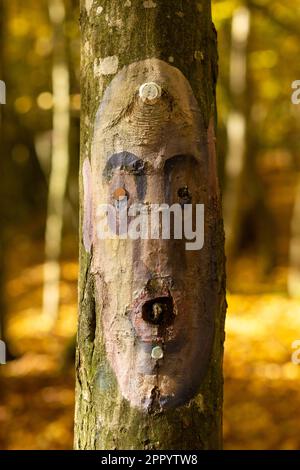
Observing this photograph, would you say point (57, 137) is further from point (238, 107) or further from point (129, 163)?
point (129, 163)

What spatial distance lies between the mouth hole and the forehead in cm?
37

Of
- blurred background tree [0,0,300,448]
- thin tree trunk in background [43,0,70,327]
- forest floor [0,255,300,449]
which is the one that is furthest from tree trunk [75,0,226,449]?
thin tree trunk in background [43,0,70,327]

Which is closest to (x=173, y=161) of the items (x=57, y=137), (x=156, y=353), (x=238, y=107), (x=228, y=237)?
(x=156, y=353)

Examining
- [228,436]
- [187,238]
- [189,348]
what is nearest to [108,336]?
[189,348]

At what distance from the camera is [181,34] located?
5.15 feet

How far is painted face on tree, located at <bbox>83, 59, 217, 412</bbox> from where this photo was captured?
1564 millimetres

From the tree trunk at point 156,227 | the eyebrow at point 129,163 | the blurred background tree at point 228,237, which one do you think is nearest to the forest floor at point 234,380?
the blurred background tree at point 228,237

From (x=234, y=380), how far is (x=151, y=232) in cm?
484

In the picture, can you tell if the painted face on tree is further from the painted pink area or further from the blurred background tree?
the blurred background tree

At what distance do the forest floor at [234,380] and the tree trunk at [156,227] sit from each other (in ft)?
11.3

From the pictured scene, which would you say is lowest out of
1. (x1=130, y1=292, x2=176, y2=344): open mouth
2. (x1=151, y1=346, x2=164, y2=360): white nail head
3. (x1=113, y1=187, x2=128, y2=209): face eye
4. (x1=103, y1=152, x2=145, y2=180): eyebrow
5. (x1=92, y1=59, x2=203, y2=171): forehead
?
(x1=151, y1=346, x2=164, y2=360): white nail head

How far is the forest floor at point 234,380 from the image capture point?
197 inches

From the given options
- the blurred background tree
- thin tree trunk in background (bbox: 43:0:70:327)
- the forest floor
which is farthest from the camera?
thin tree trunk in background (bbox: 43:0:70:327)
